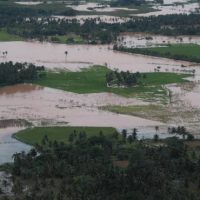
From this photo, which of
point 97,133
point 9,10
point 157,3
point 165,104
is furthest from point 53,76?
point 157,3

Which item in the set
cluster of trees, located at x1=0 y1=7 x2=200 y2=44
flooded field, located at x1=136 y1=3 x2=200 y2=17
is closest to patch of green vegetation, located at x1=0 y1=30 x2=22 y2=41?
cluster of trees, located at x1=0 y1=7 x2=200 y2=44

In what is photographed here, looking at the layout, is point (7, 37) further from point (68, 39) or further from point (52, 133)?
point (52, 133)

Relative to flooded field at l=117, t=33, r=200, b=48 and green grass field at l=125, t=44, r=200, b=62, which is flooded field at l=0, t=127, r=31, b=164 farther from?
flooded field at l=117, t=33, r=200, b=48

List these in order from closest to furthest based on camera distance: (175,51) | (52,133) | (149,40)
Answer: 1. (52,133)
2. (175,51)
3. (149,40)

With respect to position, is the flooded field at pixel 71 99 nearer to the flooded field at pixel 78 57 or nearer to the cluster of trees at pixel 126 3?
the flooded field at pixel 78 57

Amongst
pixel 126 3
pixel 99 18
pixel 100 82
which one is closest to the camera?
pixel 100 82

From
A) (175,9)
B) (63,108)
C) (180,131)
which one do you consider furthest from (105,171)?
(175,9)

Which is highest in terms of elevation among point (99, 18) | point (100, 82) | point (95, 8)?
point (95, 8)

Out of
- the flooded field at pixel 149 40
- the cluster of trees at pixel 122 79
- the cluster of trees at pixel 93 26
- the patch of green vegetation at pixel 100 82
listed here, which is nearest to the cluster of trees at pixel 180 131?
the patch of green vegetation at pixel 100 82
